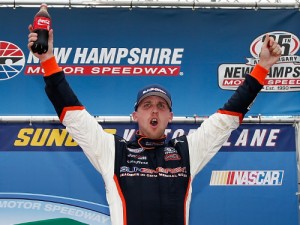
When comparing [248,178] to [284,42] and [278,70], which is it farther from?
[284,42]

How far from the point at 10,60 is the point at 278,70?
2.02 m

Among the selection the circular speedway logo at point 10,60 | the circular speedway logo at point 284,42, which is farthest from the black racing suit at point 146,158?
the circular speedway logo at point 10,60

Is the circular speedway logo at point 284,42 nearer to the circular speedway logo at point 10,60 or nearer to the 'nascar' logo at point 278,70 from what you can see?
the 'nascar' logo at point 278,70

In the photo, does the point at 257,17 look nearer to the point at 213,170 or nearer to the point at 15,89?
the point at 213,170

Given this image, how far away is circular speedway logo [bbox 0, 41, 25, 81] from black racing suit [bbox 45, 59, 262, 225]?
4.68 ft

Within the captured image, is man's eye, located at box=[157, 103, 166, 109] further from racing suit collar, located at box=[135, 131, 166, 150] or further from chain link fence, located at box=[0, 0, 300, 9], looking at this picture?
chain link fence, located at box=[0, 0, 300, 9]

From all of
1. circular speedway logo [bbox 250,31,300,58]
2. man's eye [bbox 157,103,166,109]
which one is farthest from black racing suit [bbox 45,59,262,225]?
circular speedway logo [bbox 250,31,300,58]

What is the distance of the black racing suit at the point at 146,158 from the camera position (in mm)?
2199

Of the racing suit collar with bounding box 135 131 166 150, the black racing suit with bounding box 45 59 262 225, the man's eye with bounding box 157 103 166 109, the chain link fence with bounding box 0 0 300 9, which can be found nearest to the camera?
the black racing suit with bounding box 45 59 262 225

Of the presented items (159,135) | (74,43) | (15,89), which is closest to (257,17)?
(74,43)

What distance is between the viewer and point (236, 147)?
3537 mm

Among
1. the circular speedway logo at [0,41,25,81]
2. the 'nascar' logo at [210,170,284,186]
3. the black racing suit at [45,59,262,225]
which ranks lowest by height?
the black racing suit at [45,59,262,225]

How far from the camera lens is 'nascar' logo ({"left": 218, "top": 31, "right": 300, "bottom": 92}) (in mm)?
3547

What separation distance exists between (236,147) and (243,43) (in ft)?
2.59
